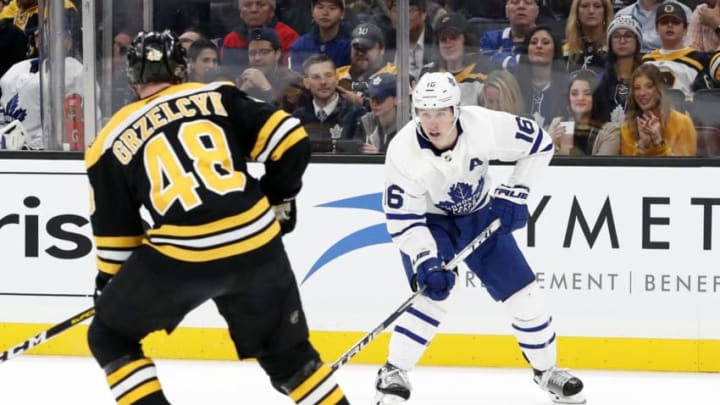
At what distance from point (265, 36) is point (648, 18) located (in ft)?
4.68

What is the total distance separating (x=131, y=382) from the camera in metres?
2.84

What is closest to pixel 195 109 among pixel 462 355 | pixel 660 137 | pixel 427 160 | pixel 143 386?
pixel 143 386

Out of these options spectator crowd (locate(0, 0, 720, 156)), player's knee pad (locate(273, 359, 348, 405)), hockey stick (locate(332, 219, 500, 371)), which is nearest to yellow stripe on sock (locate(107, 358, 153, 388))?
player's knee pad (locate(273, 359, 348, 405))

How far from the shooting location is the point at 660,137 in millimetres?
4828

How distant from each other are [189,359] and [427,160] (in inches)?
56.3

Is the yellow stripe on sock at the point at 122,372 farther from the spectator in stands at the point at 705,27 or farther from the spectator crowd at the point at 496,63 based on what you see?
the spectator in stands at the point at 705,27

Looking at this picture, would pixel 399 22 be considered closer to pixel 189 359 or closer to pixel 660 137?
pixel 660 137

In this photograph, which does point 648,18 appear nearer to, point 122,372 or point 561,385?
point 561,385

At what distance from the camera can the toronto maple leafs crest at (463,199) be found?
12.9ft

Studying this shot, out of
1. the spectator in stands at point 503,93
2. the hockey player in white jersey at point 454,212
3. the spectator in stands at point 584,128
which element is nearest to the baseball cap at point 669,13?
the spectator in stands at point 584,128

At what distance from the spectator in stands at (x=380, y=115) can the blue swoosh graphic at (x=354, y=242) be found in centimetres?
33

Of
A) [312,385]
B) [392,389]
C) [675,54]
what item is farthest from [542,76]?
[312,385]

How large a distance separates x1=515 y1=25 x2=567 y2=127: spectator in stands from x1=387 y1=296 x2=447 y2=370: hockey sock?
1.14m

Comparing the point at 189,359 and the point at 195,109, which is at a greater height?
the point at 195,109
